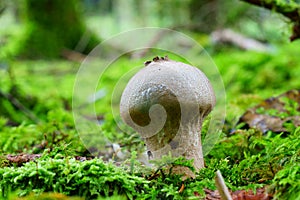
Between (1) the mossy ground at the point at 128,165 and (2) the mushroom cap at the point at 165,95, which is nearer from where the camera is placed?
(1) the mossy ground at the point at 128,165

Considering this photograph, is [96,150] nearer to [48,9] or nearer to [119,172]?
[119,172]

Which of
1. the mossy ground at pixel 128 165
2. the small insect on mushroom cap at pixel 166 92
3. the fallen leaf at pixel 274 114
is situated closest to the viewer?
the mossy ground at pixel 128 165

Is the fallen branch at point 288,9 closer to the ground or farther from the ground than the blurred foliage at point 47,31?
closer to the ground

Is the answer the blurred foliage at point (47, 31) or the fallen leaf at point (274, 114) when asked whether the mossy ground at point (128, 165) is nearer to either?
the fallen leaf at point (274, 114)

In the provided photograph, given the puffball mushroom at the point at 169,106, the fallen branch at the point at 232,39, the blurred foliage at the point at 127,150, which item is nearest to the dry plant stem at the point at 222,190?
the blurred foliage at the point at 127,150

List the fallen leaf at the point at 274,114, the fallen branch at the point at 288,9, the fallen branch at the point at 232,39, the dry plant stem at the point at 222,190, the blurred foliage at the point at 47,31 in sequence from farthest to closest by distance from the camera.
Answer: the blurred foliage at the point at 47,31 → the fallen branch at the point at 232,39 → the fallen branch at the point at 288,9 → the fallen leaf at the point at 274,114 → the dry plant stem at the point at 222,190

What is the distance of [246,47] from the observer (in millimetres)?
6609

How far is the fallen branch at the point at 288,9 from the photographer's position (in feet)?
9.11

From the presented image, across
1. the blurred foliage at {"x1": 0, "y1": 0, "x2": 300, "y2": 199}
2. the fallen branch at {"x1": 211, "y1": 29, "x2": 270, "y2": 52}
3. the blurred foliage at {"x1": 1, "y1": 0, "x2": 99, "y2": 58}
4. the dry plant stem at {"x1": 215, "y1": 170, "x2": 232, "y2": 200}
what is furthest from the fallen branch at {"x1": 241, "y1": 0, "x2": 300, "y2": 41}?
the blurred foliage at {"x1": 1, "y1": 0, "x2": 99, "y2": 58}

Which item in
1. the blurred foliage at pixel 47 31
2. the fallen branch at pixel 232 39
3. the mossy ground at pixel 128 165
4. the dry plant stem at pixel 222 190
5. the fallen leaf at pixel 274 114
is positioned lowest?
the dry plant stem at pixel 222 190

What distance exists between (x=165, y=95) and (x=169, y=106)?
6 cm

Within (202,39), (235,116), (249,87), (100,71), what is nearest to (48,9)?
(100,71)

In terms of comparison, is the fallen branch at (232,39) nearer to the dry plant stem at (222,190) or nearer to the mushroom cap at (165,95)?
the mushroom cap at (165,95)

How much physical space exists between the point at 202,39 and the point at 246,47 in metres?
1.16
